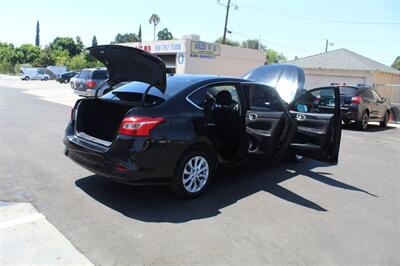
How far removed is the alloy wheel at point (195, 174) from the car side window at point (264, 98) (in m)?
1.53

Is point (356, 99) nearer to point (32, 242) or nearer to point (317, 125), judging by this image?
point (317, 125)

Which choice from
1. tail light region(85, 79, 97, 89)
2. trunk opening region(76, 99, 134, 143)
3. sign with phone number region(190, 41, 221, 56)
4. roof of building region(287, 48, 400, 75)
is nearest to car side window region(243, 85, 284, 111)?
trunk opening region(76, 99, 134, 143)

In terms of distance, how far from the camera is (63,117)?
11.6 meters

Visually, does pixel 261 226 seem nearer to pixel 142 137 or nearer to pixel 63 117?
pixel 142 137

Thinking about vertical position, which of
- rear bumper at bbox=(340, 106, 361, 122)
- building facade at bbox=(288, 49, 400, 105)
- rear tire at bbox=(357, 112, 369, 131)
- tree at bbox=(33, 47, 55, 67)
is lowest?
rear tire at bbox=(357, 112, 369, 131)

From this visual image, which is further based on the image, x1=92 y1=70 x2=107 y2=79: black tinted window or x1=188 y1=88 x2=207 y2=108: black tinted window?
x1=92 y1=70 x2=107 y2=79: black tinted window

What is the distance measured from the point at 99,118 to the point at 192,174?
1520mm

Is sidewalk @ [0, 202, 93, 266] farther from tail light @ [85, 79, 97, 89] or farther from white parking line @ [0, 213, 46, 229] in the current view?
tail light @ [85, 79, 97, 89]

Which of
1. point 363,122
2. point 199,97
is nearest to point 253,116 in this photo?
point 199,97

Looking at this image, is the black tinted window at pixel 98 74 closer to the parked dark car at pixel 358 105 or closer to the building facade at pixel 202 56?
the parked dark car at pixel 358 105

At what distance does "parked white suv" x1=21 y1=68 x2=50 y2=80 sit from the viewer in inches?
1825

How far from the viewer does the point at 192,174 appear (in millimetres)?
4699

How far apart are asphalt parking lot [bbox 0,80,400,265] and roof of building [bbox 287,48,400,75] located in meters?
20.7

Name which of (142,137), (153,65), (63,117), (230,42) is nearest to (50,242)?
(142,137)
